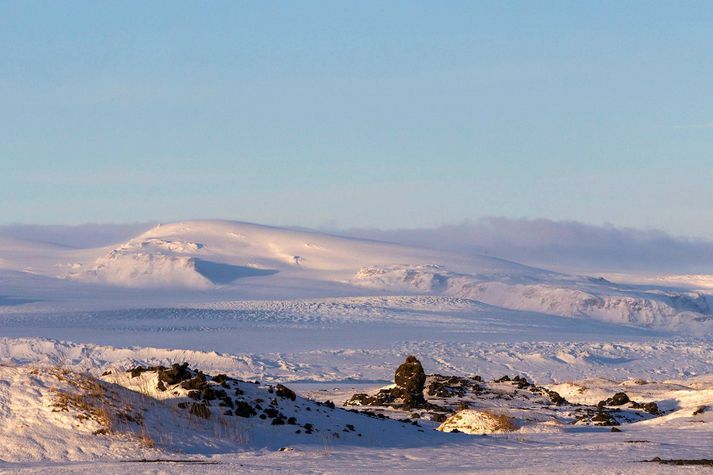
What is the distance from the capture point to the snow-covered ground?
60.9 ft

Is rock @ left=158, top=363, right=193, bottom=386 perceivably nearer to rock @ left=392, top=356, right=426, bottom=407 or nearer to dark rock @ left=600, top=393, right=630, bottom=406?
rock @ left=392, top=356, right=426, bottom=407

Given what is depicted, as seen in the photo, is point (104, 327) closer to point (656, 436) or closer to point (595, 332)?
point (595, 332)

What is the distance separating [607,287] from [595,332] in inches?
Result: 1681

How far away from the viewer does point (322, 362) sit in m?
82.1

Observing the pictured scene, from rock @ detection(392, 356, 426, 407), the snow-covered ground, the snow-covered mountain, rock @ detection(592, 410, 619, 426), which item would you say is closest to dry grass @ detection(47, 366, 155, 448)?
the snow-covered ground

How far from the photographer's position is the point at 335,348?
92.6 m

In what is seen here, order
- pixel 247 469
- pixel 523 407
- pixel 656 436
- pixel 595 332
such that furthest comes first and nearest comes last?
pixel 595 332 < pixel 523 407 < pixel 656 436 < pixel 247 469

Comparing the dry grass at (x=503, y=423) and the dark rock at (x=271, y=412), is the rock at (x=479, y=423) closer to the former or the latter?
the dry grass at (x=503, y=423)

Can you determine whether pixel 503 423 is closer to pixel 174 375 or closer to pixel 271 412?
pixel 271 412

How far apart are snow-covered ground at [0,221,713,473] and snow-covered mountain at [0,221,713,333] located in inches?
16.5

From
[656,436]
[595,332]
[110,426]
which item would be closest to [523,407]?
[656,436]

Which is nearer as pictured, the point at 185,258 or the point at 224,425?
the point at 224,425

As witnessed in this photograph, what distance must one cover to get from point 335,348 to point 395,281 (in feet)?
268

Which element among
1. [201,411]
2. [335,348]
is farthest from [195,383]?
[335,348]
